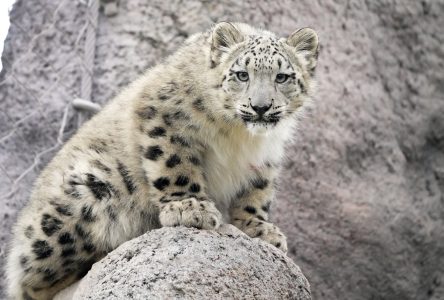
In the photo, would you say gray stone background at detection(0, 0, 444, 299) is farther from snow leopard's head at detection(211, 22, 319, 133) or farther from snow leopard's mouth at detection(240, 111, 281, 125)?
snow leopard's mouth at detection(240, 111, 281, 125)

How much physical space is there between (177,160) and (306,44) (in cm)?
76

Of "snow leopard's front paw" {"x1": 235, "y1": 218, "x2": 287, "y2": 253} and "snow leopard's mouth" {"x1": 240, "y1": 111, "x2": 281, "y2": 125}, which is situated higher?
"snow leopard's mouth" {"x1": 240, "y1": 111, "x2": 281, "y2": 125}

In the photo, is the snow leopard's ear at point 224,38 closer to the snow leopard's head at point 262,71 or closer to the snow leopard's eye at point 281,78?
the snow leopard's head at point 262,71

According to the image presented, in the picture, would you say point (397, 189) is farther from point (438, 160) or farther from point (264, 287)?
point (264, 287)

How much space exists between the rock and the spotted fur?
27 cm

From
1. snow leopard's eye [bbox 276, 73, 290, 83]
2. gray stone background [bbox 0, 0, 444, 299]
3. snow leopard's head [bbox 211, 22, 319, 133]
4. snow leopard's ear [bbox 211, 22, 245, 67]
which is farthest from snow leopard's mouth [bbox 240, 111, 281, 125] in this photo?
gray stone background [bbox 0, 0, 444, 299]

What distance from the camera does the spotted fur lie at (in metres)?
3.33

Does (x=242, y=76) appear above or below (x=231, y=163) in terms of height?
above

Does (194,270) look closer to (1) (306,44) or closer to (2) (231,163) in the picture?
(2) (231,163)

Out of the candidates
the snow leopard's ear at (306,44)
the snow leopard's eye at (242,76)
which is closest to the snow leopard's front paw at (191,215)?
the snow leopard's eye at (242,76)

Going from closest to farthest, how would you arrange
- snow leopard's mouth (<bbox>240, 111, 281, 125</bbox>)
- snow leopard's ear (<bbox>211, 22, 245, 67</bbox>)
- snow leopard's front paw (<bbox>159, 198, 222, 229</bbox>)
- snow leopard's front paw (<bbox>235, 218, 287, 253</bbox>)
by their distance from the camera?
snow leopard's front paw (<bbox>159, 198, 222, 229</bbox>), snow leopard's mouth (<bbox>240, 111, 281, 125</bbox>), snow leopard's front paw (<bbox>235, 218, 287, 253</bbox>), snow leopard's ear (<bbox>211, 22, 245, 67</bbox>)

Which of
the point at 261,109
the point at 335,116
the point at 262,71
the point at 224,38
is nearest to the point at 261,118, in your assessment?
the point at 261,109

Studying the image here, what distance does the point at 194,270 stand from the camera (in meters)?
2.73

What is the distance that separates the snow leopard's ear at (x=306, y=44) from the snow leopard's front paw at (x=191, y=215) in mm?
798
